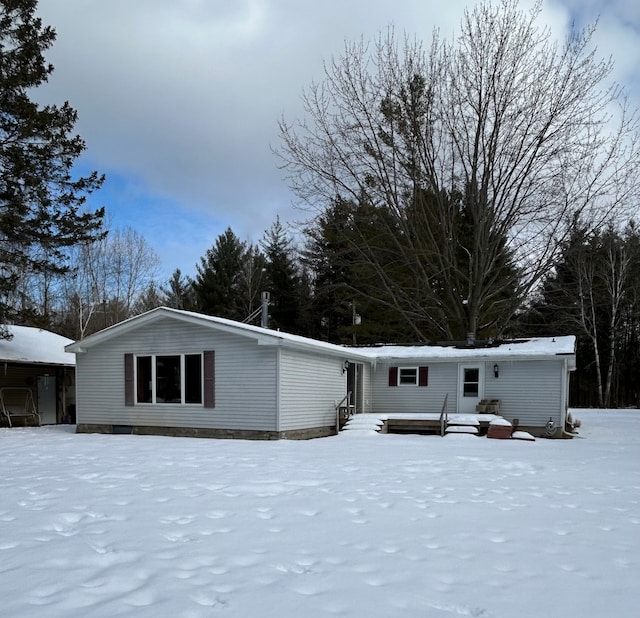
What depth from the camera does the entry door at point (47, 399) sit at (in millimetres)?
18625

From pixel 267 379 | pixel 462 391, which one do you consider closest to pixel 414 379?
pixel 462 391

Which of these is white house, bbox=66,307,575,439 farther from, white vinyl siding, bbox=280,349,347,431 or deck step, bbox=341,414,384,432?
deck step, bbox=341,414,384,432

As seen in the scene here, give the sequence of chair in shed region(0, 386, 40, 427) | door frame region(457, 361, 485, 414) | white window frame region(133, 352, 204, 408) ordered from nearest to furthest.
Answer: white window frame region(133, 352, 204, 408)
door frame region(457, 361, 485, 414)
chair in shed region(0, 386, 40, 427)

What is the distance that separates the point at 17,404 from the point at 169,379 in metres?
7.39

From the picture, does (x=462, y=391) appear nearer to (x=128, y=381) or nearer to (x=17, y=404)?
(x=128, y=381)

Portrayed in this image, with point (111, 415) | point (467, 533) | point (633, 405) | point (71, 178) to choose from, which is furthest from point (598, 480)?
point (633, 405)

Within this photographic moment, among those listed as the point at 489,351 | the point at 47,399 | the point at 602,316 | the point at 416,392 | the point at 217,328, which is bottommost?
the point at 47,399

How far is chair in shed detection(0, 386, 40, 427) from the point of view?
56.5 ft

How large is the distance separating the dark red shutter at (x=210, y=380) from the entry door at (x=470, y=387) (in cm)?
749

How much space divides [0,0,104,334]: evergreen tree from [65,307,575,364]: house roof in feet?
13.8

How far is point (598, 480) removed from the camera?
24.8ft

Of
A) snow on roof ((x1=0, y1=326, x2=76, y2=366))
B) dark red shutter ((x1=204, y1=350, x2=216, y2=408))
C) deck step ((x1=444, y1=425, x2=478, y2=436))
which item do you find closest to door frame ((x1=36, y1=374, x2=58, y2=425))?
snow on roof ((x1=0, y1=326, x2=76, y2=366))

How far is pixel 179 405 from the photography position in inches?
535

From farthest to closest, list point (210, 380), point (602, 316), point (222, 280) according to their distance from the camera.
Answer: point (222, 280), point (602, 316), point (210, 380)
